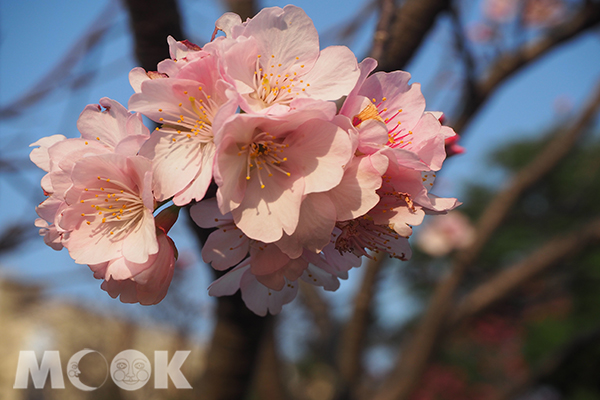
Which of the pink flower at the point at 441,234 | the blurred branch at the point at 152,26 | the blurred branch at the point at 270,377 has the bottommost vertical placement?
the pink flower at the point at 441,234

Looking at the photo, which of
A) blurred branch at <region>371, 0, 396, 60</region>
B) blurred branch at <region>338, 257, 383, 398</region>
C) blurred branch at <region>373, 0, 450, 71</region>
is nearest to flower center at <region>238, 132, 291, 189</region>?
blurred branch at <region>371, 0, 396, 60</region>

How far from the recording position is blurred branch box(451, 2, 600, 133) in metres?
2.35

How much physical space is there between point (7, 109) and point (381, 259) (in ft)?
7.09

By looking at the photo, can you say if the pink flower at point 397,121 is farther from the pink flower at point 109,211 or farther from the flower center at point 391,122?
the pink flower at point 109,211

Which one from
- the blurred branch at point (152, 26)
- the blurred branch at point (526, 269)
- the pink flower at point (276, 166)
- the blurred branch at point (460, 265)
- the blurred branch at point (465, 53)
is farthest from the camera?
the blurred branch at point (460, 265)

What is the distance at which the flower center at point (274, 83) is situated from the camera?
0.69 meters

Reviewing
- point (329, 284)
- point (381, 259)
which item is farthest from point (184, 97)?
point (381, 259)

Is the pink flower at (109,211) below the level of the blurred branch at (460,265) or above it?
above

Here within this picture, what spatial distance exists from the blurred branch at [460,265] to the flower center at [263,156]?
2.51 m

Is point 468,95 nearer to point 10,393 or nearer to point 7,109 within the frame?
point 7,109

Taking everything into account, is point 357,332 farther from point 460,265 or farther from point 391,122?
point 391,122

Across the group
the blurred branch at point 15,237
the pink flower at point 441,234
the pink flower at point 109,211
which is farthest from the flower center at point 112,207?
A: the pink flower at point 441,234

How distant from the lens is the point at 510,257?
38.0ft

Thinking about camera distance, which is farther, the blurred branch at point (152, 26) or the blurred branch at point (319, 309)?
the blurred branch at point (319, 309)
